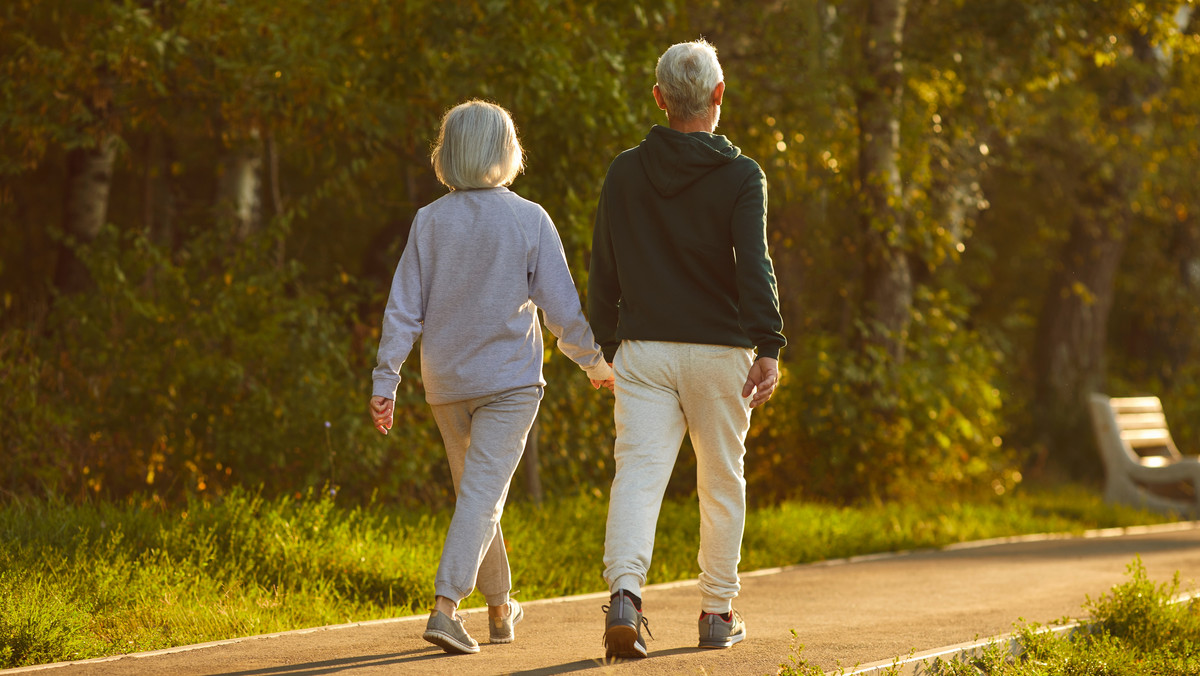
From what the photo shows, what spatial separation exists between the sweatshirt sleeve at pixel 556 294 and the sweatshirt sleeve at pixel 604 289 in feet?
0.28

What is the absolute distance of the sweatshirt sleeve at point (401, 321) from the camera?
4688 mm

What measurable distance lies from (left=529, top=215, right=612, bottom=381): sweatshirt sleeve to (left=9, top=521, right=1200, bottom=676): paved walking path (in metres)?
1.14

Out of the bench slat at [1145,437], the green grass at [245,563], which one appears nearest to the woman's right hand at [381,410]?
the green grass at [245,563]

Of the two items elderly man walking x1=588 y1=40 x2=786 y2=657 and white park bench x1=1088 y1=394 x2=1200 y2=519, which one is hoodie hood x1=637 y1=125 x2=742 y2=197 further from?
white park bench x1=1088 y1=394 x2=1200 y2=519

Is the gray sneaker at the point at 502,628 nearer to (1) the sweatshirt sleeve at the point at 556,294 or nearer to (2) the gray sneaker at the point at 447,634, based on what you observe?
(2) the gray sneaker at the point at 447,634

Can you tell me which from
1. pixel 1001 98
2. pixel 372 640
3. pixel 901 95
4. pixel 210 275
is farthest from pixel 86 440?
pixel 1001 98

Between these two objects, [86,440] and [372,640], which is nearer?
[372,640]

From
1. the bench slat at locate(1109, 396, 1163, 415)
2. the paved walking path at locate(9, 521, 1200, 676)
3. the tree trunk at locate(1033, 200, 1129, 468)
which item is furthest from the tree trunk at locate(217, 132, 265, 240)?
the tree trunk at locate(1033, 200, 1129, 468)

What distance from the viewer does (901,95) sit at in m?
10.9

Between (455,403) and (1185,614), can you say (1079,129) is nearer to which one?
(1185,614)

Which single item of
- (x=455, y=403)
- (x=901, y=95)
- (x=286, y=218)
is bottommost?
(x=455, y=403)

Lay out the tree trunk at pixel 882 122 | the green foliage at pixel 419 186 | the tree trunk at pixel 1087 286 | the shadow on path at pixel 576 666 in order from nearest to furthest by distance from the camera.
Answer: the shadow on path at pixel 576 666
the green foliage at pixel 419 186
the tree trunk at pixel 882 122
the tree trunk at pixel 1087 286

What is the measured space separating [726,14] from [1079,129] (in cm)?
559

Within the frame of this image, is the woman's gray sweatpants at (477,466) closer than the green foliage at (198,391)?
Yes
